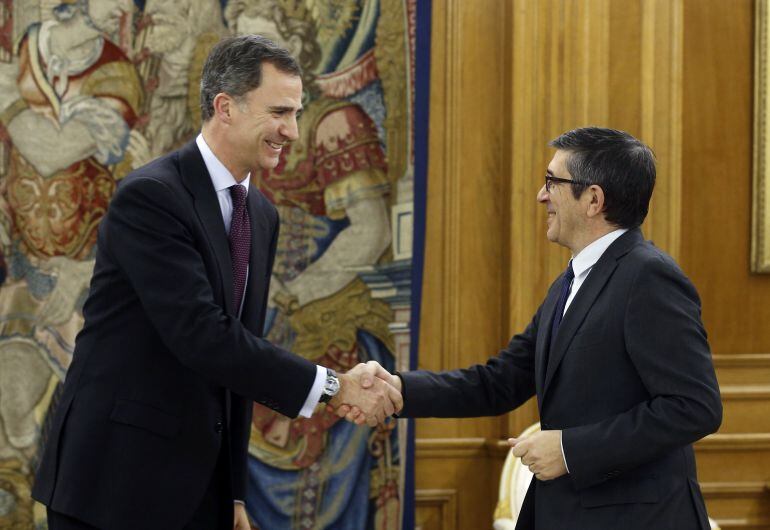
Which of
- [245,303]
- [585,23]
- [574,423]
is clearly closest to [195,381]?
[245,303]

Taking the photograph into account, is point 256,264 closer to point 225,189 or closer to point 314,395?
point 225,189

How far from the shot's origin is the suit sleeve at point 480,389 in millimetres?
2799

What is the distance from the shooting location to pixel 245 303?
2596 millimetres

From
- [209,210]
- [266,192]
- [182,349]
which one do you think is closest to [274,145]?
[209,210]

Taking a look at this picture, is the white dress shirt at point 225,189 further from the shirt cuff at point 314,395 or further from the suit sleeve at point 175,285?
the suit sleeve at point 175,285

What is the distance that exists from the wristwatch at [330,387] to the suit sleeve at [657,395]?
0.71 meters

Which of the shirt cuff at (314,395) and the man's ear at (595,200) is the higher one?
the man's ear at (595,200)

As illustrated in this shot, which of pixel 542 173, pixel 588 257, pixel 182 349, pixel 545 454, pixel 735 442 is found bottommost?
pixel 735 442

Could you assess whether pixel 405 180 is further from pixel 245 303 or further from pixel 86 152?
pixel 245 303

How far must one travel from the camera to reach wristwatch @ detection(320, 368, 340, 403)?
2.65 metres

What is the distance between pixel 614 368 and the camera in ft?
7.25

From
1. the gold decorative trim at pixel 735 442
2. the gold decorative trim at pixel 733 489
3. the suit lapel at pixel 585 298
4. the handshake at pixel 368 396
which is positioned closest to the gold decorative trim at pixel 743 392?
the gold decorative trim at pixel 735 442

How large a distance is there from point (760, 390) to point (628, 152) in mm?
2571

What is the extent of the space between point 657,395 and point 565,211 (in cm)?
51
